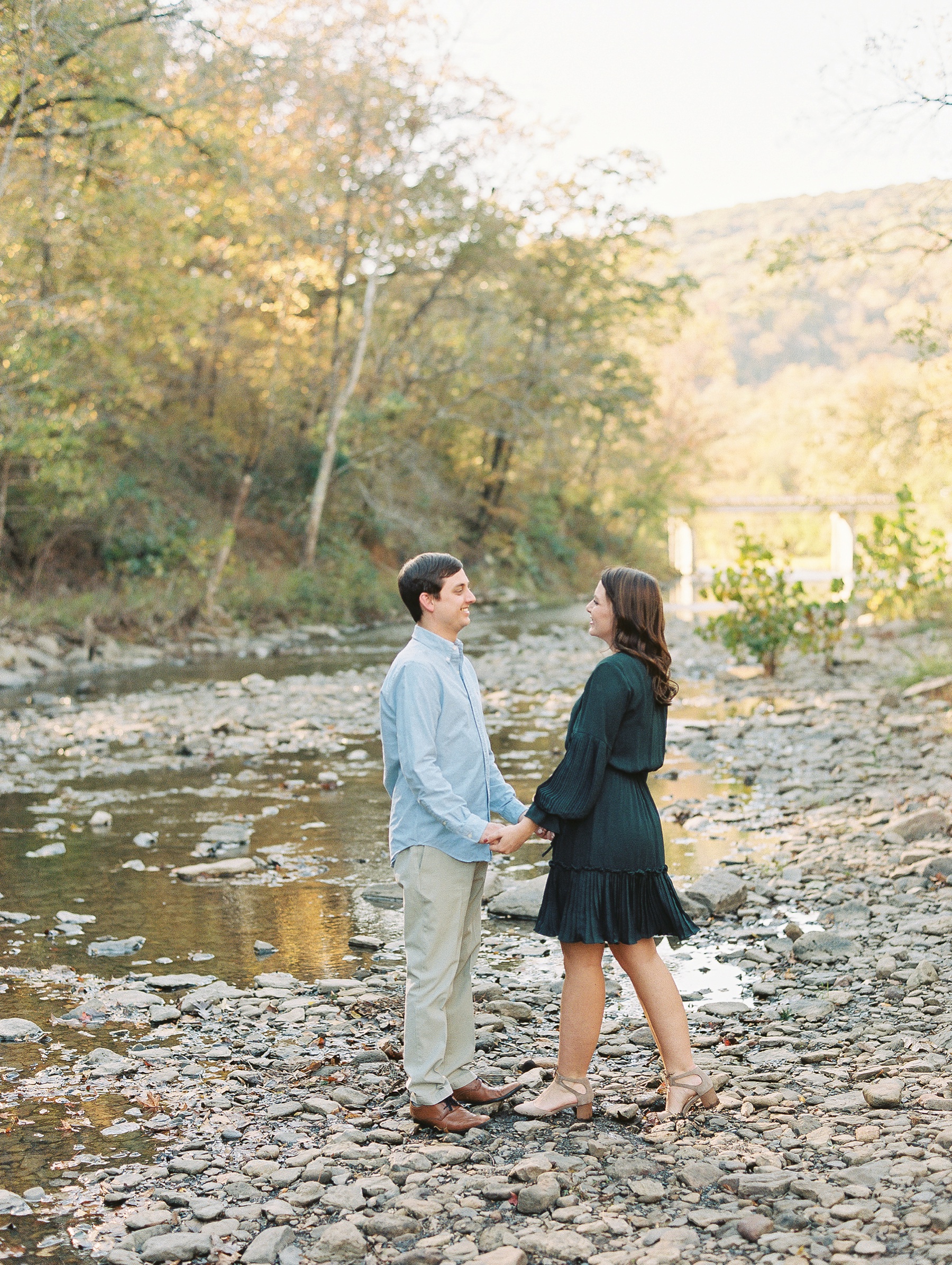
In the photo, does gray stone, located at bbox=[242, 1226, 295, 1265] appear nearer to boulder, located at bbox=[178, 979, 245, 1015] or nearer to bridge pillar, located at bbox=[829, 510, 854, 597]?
boulder, located at bbox=[178, 979, 245, 1015]

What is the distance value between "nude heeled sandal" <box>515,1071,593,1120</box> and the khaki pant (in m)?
0.27

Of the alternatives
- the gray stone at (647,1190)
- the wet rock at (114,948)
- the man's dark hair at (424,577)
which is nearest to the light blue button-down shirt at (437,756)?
the man's dark hair at (424,577)

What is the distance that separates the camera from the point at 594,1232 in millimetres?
3297

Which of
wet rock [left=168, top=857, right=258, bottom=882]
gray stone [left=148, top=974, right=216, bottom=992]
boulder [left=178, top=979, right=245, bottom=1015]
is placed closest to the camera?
boulder [left=178, top=979, right=245, bottom=1015]

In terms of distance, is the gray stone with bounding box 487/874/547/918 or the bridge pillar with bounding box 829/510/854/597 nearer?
the gray stone with bounding box 487/874/547/918

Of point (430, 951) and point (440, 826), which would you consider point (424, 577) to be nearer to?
point (440, 826)

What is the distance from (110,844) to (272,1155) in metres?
4.85

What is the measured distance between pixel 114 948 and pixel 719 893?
125 inches

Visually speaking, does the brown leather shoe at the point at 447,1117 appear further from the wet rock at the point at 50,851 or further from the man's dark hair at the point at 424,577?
the wet rock at the point at 50,851

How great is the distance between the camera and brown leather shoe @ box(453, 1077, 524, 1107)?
422 centimetres

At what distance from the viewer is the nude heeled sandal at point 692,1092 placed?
13.2ft

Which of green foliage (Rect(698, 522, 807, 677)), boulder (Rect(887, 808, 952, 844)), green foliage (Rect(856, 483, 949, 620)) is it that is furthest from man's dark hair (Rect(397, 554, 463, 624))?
green foliage (Rect(856, 483, 949, 620))

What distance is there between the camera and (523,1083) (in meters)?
4.41

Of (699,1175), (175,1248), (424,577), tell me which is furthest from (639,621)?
(175,1248)
